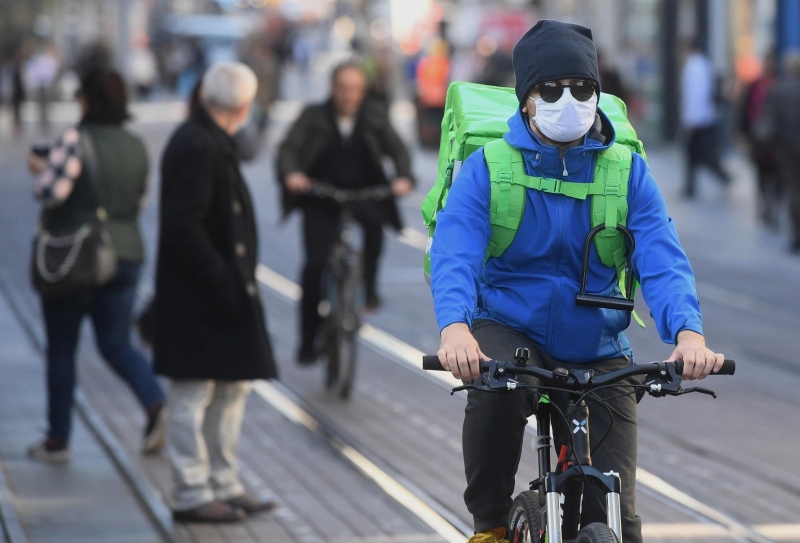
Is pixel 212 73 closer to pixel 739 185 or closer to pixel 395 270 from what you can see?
pixel 395 270

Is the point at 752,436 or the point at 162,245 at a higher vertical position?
the point at 162,245

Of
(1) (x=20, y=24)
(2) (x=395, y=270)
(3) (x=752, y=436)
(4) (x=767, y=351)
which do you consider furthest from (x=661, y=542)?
(1) (x=20, y=24)

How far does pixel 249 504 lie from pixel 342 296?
2.70 metres

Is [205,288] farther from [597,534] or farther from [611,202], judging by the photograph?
[597,534]

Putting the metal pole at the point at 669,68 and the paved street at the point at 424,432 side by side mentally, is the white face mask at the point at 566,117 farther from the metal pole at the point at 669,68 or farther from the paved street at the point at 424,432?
the metal pole at the point at 669,68

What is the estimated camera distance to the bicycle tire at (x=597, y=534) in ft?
10.8

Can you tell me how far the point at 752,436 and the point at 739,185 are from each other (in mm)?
13804

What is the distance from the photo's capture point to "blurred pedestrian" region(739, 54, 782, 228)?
52.3ft

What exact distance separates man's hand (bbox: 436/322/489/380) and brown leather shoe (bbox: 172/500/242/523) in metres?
2.91

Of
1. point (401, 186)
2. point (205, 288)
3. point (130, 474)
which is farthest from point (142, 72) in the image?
point (205, 288)

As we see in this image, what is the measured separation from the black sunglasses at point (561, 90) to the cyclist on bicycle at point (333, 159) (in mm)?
5173

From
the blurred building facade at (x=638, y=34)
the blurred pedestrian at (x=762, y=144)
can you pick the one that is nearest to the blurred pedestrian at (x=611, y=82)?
the blurred building facade at (x=638, y=34)

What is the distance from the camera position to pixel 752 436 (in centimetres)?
768

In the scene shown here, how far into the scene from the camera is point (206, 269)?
594 cm
